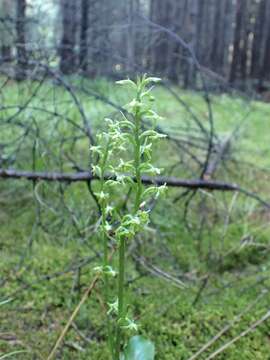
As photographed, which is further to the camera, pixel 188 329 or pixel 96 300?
pixel 96 300

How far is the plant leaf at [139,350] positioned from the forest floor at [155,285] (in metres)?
0.32

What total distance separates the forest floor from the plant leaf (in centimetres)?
32

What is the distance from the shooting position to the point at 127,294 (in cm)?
153

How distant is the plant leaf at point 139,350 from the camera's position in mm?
948

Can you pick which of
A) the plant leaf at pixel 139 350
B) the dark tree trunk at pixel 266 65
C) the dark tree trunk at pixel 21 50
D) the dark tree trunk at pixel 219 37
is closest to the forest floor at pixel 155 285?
the plant leaf at pixel 139 350

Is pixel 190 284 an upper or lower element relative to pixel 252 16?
lower

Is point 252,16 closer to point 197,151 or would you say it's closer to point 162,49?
point 162,49

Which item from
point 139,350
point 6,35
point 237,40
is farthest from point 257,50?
point 139,350

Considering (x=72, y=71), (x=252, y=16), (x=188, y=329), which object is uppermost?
(x=252, y=16)

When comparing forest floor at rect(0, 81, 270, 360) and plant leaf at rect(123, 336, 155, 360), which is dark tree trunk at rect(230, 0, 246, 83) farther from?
plant leaf at rect(123, 336, 155, 360)

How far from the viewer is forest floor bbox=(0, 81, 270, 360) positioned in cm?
132

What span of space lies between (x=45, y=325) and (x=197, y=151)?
2.08 m

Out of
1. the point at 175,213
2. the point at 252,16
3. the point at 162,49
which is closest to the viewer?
the point at 175,213

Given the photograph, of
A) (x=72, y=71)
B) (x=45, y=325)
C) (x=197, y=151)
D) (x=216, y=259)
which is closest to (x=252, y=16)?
(x=197, y=151)
